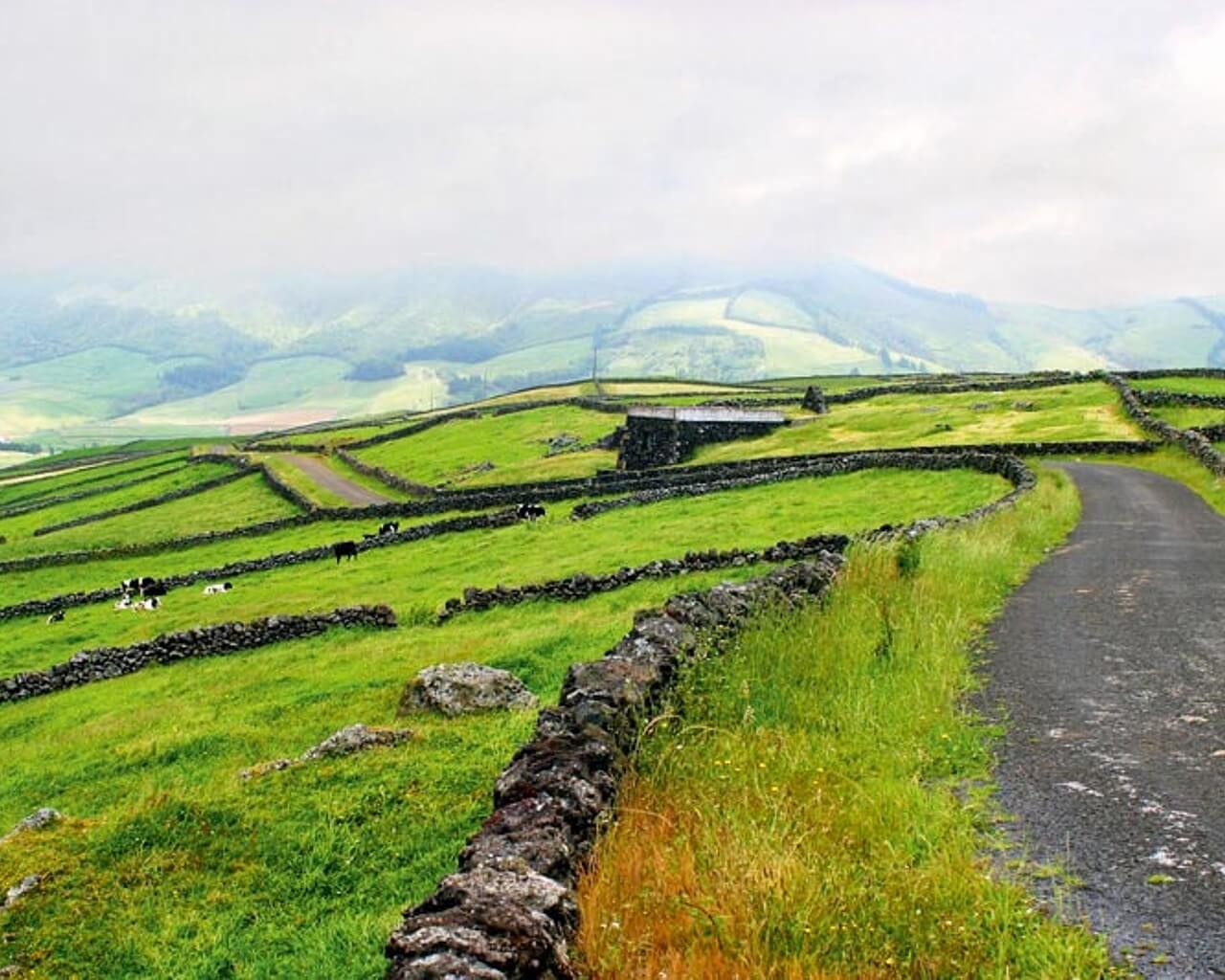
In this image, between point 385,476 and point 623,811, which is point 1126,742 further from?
point 385,476

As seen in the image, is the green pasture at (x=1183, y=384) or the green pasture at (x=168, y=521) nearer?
the green pasture at (x=1183, y=384)

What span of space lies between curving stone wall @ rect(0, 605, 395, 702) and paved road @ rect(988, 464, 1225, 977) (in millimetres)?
18045

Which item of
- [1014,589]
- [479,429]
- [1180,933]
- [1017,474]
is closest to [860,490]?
[1017,474]

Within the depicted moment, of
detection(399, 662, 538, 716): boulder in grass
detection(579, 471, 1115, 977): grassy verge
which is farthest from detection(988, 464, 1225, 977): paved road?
detection(399, 662, 538, 716): boulder in grass

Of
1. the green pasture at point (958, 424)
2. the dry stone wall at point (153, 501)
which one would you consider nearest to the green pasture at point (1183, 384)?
the green pasture at point (958, 424)

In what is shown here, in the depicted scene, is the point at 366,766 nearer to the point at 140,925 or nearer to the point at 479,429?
the point at 140,925

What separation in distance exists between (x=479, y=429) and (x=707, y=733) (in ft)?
321

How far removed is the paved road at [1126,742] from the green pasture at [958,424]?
126 ft

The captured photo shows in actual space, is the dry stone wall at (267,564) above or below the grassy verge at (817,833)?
below

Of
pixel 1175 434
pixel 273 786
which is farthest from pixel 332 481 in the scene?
pixel 273 786

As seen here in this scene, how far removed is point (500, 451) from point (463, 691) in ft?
248

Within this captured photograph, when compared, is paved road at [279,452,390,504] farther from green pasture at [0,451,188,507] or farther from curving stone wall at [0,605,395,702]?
curving stone wall at [0,605,395,702]

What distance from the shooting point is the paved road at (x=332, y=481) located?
75312mm

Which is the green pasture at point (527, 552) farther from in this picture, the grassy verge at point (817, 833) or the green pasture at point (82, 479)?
the green pasture at point (82, 479)
